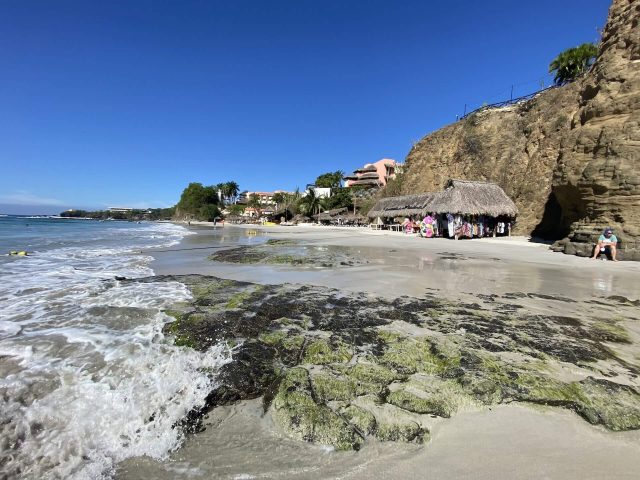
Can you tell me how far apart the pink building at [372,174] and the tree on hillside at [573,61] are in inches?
1804

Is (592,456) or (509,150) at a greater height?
(509,150)

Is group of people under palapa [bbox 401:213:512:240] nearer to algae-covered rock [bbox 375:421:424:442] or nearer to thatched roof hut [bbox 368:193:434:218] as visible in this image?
thatched roof hut [bbox 368:193:434:218]

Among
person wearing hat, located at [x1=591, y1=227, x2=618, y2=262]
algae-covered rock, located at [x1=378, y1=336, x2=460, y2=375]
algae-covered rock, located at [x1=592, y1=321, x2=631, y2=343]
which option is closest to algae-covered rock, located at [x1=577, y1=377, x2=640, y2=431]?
algae-covered rock, located at [x1=378, y1=336, x2=460, y2=375]

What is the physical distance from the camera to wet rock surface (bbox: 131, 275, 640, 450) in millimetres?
2693

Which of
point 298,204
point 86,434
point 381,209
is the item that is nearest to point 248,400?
point 86,434

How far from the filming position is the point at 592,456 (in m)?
2.24

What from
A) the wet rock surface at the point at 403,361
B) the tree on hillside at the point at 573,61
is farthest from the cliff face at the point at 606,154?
the tree on hillside at the point at 573,61

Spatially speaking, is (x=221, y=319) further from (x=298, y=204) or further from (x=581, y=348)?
(x=298, y=204)

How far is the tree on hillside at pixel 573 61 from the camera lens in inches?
1315

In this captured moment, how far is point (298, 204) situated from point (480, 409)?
6910cm

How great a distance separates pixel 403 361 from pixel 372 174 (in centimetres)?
8493

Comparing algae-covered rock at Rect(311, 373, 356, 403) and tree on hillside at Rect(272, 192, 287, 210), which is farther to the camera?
tree on hillside at Rect(272, 192, 287, 210)

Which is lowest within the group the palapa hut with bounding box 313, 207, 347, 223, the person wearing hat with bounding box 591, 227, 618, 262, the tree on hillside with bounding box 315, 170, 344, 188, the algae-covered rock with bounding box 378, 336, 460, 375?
the algae-covered rock with bounding box 378, 336, 460, 375

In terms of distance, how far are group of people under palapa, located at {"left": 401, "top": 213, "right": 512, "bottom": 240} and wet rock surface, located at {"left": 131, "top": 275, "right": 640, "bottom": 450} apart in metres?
18.2
